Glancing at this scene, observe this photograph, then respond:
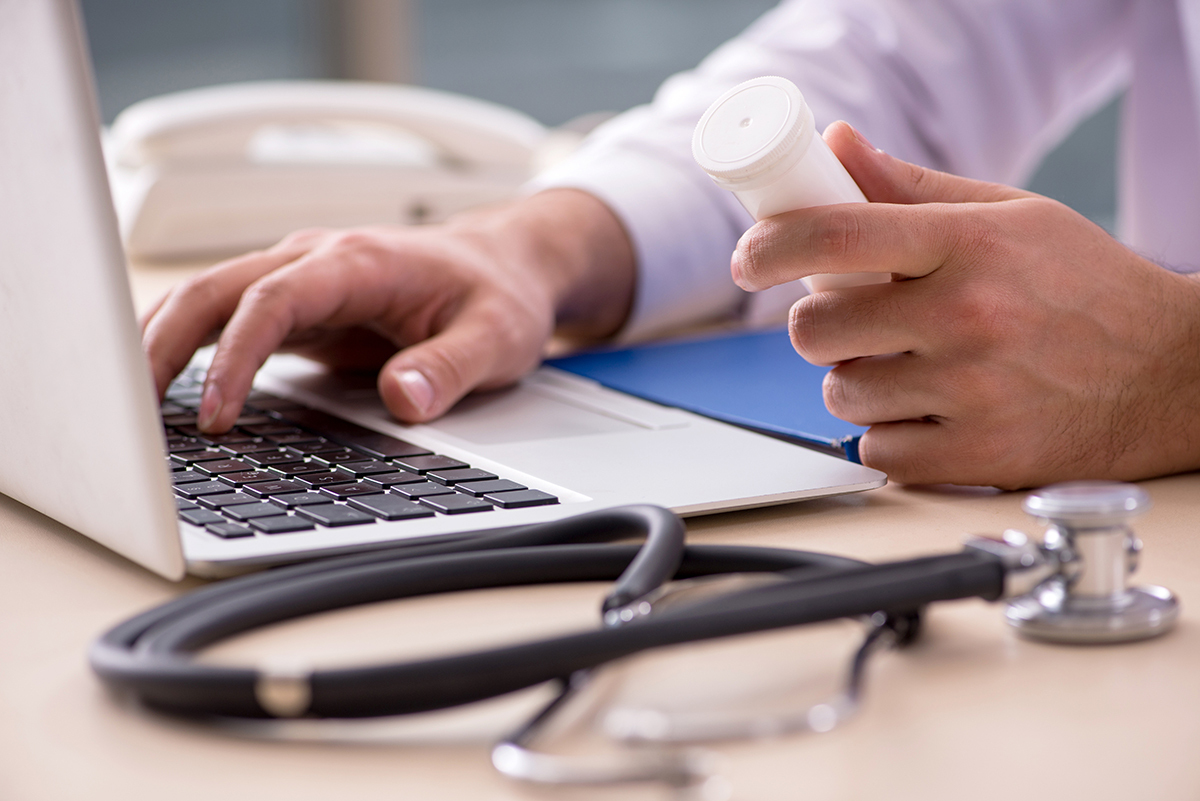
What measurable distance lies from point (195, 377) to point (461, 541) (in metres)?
0.38

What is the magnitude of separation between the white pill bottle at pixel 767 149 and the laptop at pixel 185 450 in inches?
4.2

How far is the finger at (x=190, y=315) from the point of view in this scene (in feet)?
1.97

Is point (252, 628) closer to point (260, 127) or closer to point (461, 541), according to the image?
point (461, 541)

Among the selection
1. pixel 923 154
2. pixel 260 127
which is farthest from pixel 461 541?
pixel 260 127

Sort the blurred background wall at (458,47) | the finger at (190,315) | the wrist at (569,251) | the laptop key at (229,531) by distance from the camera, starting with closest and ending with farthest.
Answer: the laptop key at (229,531) → the finger at (190,315) → the wrist at (569,251) → the blurred background wall at (458,47)

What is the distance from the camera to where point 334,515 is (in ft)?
1.30

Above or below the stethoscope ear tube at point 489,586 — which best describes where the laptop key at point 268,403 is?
below

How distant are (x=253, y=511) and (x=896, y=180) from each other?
0.27 metres

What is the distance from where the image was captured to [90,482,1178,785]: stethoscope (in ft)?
0.81

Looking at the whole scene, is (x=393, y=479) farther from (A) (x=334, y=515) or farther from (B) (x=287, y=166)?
(B) (x=287, y=166)

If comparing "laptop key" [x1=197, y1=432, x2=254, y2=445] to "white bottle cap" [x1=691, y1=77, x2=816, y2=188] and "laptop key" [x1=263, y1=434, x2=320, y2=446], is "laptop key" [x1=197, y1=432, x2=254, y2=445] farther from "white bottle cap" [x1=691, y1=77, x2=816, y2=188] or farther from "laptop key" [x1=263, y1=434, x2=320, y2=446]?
"white bottle cap" [x1=691, y1=77, x2=816, y2=188]

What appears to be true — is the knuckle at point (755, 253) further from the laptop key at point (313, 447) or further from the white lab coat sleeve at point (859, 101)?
the white lab coat sleeve at point (859, 101)

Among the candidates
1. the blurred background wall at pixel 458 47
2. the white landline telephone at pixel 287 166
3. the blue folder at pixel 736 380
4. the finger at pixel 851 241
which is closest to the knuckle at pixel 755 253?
the finger at pixel 851 241

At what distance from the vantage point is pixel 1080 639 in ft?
1.01
